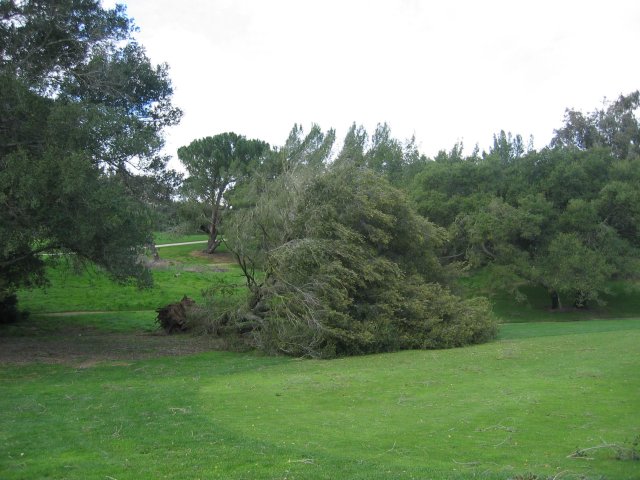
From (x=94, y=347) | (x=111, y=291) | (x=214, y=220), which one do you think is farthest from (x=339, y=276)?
(x=214, y=220)

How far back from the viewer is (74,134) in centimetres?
1852

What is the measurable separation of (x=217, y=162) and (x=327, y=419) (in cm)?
4943

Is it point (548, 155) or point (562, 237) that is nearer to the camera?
point (562, 237)

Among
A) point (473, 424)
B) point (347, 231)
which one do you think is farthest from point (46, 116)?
point (473, 424)

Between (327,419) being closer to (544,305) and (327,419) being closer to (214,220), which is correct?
(544,305)

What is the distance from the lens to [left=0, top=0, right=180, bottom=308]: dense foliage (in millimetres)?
17344

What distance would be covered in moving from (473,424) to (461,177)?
3680 centimetres

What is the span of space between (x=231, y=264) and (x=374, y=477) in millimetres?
46499

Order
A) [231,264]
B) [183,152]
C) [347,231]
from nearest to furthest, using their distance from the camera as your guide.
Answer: [347,231] → [231,264] → [183,152]

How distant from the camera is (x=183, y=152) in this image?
58688 mm

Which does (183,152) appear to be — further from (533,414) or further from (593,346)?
(533,414)

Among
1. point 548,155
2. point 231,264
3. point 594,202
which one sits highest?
point 548,155

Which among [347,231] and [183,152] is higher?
[183,152]

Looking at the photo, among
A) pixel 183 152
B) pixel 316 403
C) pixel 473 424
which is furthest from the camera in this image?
pixel 183 152
